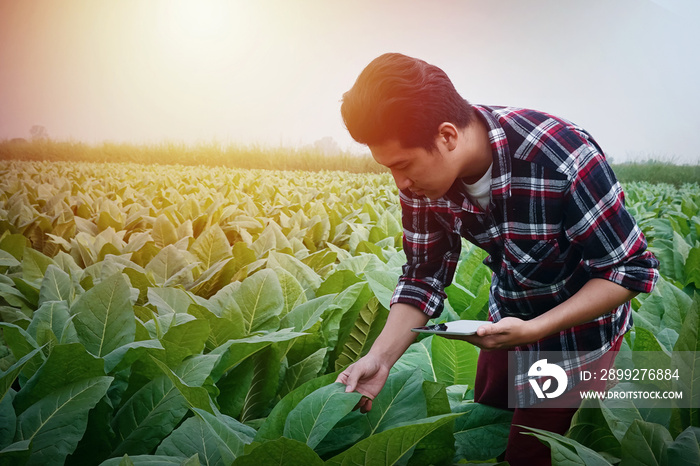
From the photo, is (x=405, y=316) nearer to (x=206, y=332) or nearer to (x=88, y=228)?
(x=206, y=332)

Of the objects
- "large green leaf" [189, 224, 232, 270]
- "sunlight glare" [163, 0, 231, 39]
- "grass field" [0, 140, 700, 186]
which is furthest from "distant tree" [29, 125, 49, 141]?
"large green leaf" [189, 224, 232, 270]

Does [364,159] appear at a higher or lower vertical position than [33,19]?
lower

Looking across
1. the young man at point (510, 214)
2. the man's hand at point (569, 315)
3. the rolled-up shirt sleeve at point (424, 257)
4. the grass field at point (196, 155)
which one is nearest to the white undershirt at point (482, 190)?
the young man at point (510, 214)

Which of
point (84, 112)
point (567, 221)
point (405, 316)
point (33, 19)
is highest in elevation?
point (33, 19)

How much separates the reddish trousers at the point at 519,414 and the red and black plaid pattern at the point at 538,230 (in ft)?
0.32

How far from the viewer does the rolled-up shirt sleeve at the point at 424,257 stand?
137cm

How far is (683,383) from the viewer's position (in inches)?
42.8

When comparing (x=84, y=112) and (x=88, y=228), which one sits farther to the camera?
(x=84, y=112)

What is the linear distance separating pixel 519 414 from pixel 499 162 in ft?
1.98

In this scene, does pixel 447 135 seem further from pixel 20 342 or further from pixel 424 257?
pixel 20 342

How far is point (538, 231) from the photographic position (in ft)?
4.01

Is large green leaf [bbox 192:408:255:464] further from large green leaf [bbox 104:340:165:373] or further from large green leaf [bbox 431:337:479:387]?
large green leaf [bbox 431:337:479:387]

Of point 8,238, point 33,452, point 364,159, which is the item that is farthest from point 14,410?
point 364,159

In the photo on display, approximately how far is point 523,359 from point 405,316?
0.34 m
